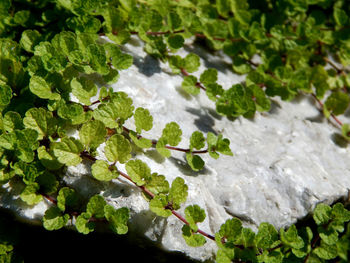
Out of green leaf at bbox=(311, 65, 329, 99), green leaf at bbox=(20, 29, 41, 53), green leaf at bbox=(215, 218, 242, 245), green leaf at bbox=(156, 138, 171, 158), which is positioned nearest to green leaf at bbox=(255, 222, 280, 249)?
green leaf at bbox=(215, 218, 242, 245)

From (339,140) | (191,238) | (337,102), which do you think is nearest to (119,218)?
(191,238)

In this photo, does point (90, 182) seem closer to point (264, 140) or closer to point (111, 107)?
point (111, 107)

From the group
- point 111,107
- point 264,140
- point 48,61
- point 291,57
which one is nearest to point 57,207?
point 111,107

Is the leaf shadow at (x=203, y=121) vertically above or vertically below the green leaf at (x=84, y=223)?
above

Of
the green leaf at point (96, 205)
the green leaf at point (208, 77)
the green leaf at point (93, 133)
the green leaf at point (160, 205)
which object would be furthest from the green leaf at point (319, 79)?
the green leaf at point (96, 205)

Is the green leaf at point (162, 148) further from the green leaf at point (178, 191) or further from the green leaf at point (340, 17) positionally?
the green leaf at point (340, 17)

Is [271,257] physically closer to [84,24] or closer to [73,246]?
[73,246]

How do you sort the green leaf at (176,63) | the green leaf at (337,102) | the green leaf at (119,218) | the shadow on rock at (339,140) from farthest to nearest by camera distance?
the green leaf at (337,102), the shadow on rock at (339,140), the green leaf at (176,63), the green leaf at (119,218)
